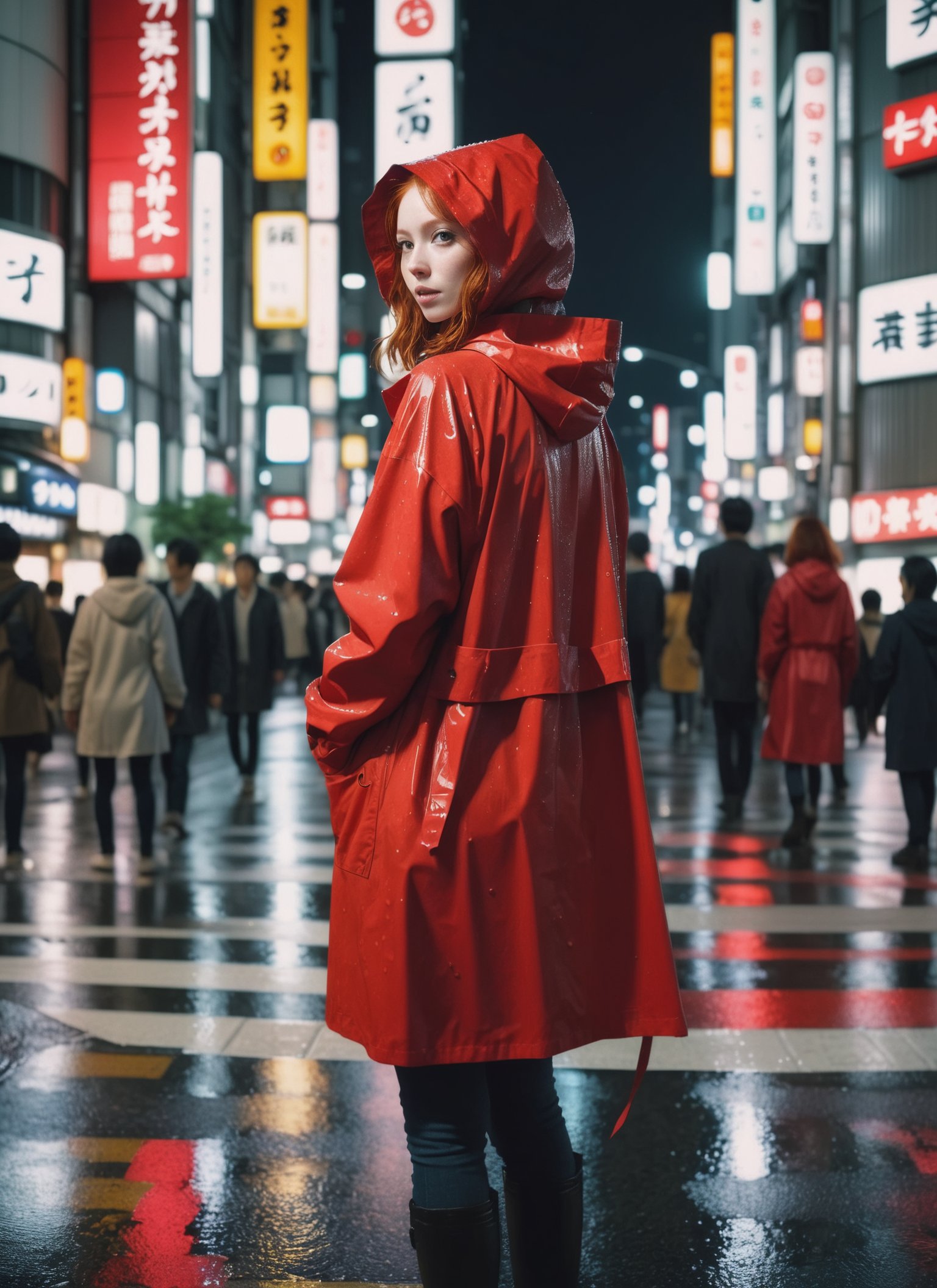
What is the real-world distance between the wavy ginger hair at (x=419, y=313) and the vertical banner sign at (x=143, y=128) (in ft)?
93.8

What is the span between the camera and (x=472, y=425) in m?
2.20

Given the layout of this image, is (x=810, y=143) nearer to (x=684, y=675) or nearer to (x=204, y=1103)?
(x=684, y=675)

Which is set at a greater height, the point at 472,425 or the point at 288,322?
the point at 288,322

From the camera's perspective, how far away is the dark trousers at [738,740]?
32.7 feet

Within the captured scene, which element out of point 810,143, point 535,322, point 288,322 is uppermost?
point 810,143

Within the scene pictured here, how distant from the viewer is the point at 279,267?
33.5 meters

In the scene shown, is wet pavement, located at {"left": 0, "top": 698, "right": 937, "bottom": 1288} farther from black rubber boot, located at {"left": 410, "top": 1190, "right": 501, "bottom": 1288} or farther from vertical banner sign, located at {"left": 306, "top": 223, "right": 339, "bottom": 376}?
vertical banner sign, located at {"left": 306, "top": 223, "right": 339, "bottom": 376}

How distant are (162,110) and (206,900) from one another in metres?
26.0

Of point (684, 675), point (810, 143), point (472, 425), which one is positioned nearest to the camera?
point (472, 425)

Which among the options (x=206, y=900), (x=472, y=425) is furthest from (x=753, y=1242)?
(x=206, y=900)

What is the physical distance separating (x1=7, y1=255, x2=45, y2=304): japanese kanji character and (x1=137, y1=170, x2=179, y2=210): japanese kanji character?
11.7 feet

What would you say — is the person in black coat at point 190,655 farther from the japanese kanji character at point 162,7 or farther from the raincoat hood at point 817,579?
the japanese kanji character at point 162,7

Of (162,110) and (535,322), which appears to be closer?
(535,322)

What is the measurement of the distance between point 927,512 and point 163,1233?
26751 mm
